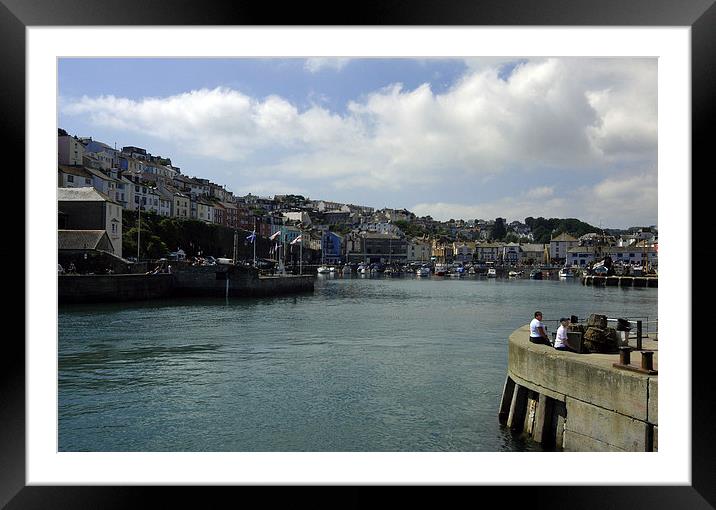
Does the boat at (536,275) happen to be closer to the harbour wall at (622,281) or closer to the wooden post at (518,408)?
the harbour wall at (622,281)

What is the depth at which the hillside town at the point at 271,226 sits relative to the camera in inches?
1407

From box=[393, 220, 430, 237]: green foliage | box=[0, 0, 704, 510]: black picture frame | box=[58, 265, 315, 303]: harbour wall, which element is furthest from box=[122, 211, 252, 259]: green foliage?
box=[393, 220, 430, 237]: green foliage

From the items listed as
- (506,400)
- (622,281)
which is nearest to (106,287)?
(506,400)

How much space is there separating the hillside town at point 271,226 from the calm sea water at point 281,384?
13.5m

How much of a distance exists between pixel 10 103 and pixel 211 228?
2423 inches

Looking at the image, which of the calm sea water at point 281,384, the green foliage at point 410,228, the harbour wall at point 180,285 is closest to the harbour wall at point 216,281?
the harbour wall at point 180,285

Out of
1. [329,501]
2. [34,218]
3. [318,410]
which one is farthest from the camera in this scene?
[318,410]

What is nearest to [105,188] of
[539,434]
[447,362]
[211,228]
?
[211,228]

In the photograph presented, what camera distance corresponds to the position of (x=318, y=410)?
962cm

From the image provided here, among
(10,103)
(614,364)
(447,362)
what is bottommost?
(447,362)

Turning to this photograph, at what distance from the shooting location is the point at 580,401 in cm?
637

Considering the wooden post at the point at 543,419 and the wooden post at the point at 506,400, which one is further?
the wooden post at the point at 506,400
